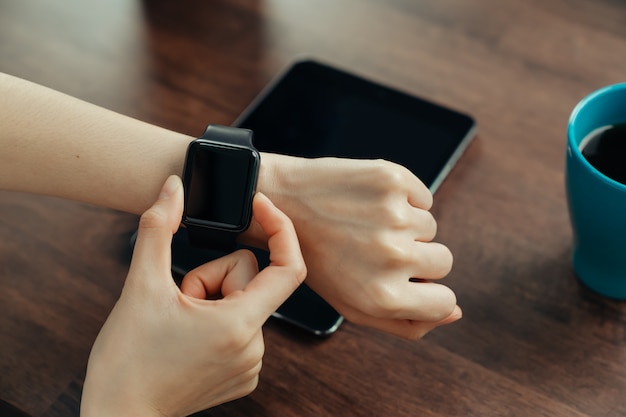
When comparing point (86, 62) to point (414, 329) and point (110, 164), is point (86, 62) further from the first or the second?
point (414, 329)

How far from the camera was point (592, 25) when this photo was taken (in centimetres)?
101

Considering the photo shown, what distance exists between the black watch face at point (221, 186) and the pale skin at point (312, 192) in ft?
0.13

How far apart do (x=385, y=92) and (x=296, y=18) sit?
0.71 feet

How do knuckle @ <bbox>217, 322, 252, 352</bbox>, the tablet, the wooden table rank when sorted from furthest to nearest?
the tablet < the wooden table < knuckle @ <bbox>217, 322, 252, 352</bbox>

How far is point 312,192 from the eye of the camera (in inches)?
28.9

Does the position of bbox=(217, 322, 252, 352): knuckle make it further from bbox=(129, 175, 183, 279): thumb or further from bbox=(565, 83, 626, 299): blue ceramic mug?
bbox=(565, 83, 626, 299): blue ceramic mug

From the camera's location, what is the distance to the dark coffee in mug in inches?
26.8

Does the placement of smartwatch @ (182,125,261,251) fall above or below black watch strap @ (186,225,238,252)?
above

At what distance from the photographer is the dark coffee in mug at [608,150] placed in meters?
0.68

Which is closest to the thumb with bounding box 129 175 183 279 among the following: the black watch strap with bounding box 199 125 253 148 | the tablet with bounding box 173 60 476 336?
the black watch strap with bounding box 199 125 253 148

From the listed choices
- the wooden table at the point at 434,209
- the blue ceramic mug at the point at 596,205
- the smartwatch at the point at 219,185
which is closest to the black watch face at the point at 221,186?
the smartwatch at the point at 219,185

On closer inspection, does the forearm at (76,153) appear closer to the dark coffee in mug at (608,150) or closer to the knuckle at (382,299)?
the knuckle at (382,299)

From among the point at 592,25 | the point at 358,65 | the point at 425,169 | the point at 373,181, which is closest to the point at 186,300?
the point at 373,181

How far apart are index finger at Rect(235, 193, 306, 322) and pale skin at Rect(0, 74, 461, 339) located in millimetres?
56
